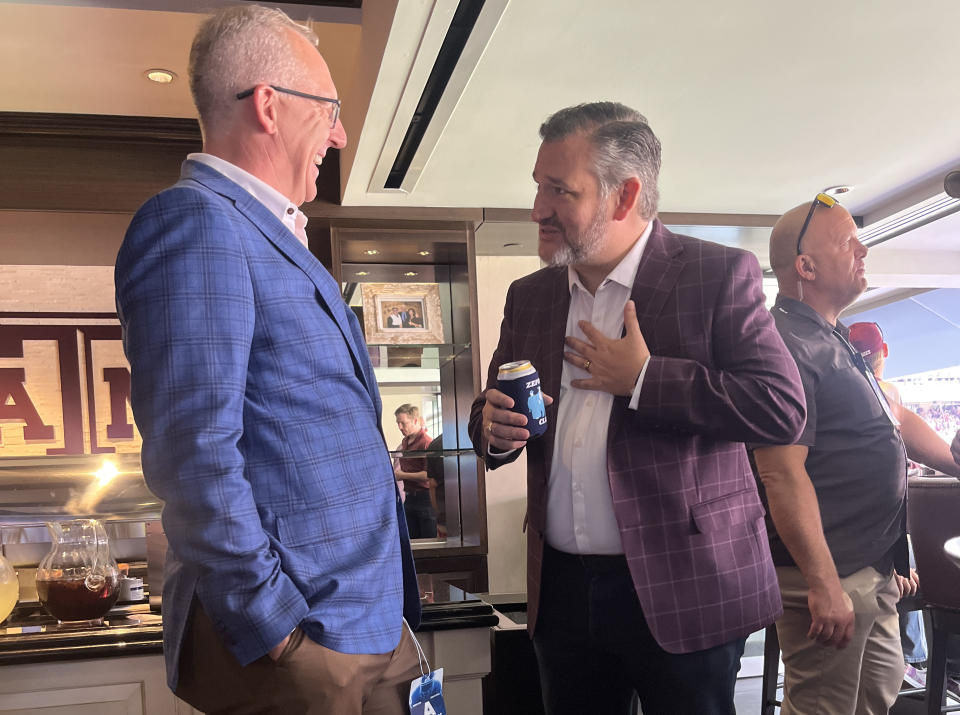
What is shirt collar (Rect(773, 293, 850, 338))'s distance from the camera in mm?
1896

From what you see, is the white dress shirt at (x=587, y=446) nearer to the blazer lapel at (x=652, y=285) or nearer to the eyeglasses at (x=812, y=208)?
the blazer lapel at (x=652, y=285)

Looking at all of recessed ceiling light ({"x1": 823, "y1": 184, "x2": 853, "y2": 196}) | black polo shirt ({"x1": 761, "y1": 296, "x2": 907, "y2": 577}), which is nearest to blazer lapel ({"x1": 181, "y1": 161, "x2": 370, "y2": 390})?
black polo shirt ({"x1": 761, "y1": 296, "x2": 907, "y2": 577})

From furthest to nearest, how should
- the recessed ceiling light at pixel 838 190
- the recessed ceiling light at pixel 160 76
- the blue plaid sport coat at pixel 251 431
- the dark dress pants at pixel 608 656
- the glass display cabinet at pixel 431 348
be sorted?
the recessed ceiling light at pixel 838 190
the glass display cabinet at pixel 431 348
the recessed ceiling light at pixel 160 76
the dark dress pants at pixel 608 656
the blue plaid sport coat at pixel 251 431

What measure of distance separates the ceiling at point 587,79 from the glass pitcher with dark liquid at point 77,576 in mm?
1300

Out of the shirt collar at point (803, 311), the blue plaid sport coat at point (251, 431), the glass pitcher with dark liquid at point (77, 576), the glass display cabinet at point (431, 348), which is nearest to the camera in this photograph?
the blue plaid sport coat at point (251, 431)

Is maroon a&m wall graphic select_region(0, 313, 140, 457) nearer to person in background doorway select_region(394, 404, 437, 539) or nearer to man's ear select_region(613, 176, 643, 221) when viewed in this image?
person in background doorway select_region(394, 404, 437, 539)

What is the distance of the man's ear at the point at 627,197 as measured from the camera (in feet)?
4.54

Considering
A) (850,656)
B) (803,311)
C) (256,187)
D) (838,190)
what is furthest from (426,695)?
(838,190)

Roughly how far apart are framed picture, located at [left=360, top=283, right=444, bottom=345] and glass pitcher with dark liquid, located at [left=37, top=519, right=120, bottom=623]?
1896 mm

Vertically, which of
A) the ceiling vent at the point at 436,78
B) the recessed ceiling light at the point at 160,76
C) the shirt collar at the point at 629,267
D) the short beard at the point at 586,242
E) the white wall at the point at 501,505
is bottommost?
the white wall at the point at 501,505

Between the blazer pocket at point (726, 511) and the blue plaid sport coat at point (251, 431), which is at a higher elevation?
the blue plaid sport coat at point (251, 431)

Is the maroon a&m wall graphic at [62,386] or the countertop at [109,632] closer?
the countertop at [109,632]

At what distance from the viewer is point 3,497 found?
180cm

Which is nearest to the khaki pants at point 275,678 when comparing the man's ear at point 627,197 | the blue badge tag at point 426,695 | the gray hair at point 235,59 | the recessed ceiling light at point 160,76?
the blue badge tag at point 426,695
